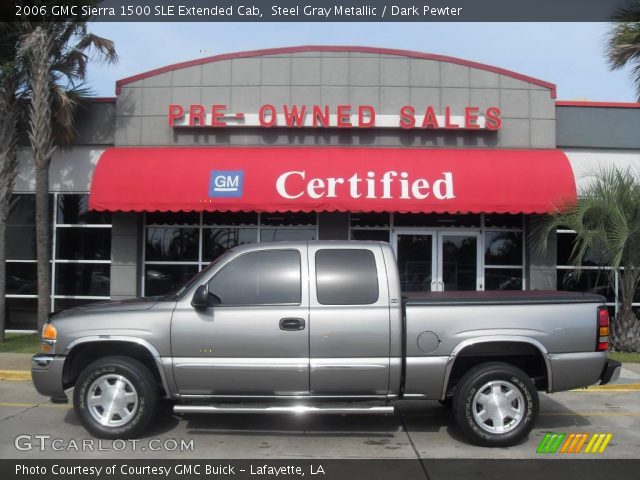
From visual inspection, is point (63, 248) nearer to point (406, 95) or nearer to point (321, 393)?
point (406, 95)

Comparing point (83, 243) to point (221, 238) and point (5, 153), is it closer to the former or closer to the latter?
point (5, 153)

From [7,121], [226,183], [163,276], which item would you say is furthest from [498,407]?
[7,121]

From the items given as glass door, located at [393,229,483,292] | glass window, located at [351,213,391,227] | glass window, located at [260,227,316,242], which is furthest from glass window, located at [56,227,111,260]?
glass door, located at [393,229,483,292]

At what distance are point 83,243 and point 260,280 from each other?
9.11 meters

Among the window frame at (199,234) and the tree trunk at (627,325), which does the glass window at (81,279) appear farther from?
the tree trunk at (627,325)

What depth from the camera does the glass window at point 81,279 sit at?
1365 cm

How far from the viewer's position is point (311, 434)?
20.4ft

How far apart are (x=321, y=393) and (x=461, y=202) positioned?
6.86 meters

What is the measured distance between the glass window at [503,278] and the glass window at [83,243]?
862 centimetres

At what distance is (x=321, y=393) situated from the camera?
5762 mm

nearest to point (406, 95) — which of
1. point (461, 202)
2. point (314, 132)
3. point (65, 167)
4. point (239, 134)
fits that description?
point (314, 132)

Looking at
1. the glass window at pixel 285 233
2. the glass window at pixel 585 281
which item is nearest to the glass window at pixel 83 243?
the glass window at pixel 285 233

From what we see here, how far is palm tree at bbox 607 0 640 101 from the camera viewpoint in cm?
1191

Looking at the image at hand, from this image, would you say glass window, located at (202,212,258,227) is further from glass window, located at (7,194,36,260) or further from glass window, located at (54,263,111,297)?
glass window, located at (7,194,36,260)
